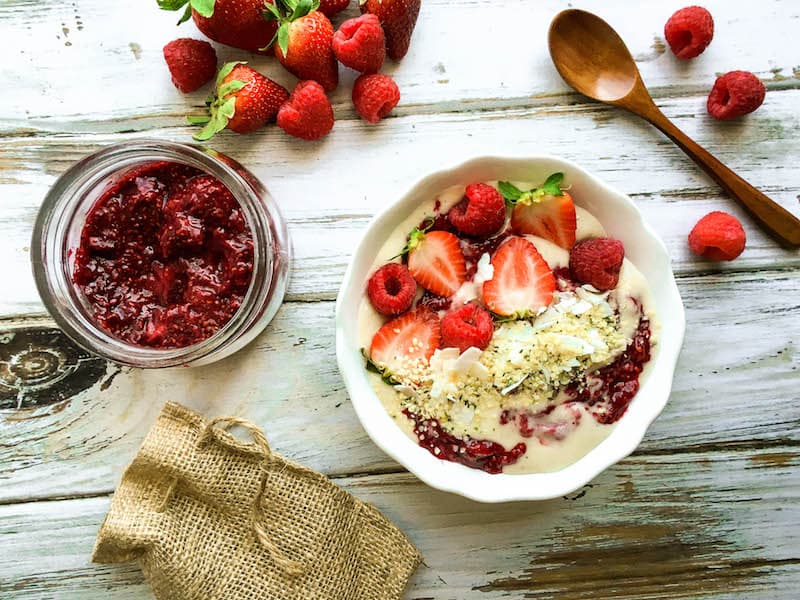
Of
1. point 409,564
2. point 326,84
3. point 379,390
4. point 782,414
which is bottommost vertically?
point 409,564

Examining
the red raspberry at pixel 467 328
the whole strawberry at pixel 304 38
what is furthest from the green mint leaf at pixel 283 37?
the red raspberry at pixel 467 328

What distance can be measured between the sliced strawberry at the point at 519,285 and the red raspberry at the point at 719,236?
1.09 ft

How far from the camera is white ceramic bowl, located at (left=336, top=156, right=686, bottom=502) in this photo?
1322 millimetres

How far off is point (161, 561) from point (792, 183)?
148 centimetres

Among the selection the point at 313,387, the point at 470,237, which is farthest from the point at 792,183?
the point at 313,387

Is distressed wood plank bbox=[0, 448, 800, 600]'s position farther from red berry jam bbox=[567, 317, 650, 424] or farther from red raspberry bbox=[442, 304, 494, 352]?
red raspberry bbox=[442, 304, 494, 352]

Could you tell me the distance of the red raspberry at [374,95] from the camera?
1388 mm

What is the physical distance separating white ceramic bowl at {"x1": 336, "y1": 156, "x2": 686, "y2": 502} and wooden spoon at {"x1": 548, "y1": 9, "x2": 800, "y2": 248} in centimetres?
23

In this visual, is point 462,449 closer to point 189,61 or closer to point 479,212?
point 479,212

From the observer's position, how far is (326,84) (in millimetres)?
1429

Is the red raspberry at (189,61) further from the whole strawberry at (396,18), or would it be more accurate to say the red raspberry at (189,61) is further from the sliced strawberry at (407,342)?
the sliced strawberry at (407,342)

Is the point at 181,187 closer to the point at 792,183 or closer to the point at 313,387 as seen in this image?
the point at 313,387

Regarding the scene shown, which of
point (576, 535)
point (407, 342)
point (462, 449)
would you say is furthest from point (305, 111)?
point (576, 535)

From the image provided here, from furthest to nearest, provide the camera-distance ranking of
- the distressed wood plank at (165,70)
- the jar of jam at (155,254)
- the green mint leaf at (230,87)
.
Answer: the distressed wood plank at (165,70) → the green mint leaf at (230,87) → the jar of jam at (155,254)
